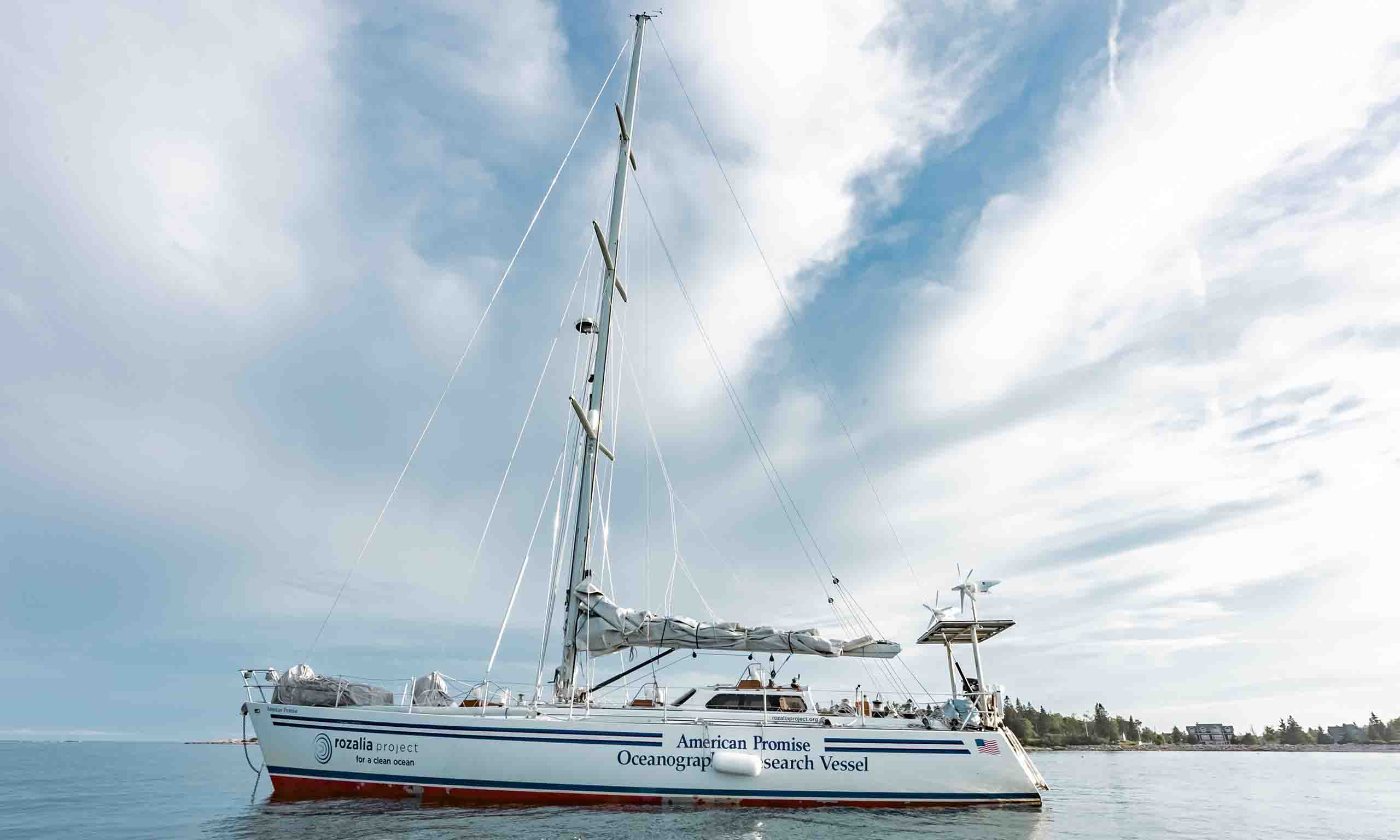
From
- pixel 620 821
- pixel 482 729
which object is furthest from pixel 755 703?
pixel 482 729

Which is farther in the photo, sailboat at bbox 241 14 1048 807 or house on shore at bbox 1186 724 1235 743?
house on shore at bbox 1186 724 1235 743

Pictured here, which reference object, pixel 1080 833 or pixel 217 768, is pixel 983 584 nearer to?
pixel 1080 833

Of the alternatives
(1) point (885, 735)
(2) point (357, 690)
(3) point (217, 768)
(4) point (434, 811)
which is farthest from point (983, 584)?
(3) point (217, 768)

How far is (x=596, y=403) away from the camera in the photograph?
1919 cm

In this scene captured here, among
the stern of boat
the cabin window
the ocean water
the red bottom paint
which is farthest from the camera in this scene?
the cabin window

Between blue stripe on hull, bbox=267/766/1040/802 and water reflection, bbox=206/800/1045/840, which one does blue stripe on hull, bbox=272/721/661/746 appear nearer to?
blue stripe on hull, bbox=267/766/1040/802

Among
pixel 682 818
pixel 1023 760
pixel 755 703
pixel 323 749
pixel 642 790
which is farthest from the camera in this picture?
pixel 755 703

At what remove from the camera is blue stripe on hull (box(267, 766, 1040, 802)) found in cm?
1430

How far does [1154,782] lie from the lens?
35.0 meters

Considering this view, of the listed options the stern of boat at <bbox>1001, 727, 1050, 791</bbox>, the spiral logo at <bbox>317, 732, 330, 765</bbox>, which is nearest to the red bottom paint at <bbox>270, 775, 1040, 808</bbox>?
the spiral logo at <bbox>317, 732, 330, 765</bbox>

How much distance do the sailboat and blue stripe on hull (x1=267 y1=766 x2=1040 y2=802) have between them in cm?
3

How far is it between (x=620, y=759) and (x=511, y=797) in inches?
97.1

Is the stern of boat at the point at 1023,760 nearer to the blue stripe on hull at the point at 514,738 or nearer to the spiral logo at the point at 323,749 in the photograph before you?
the blue stripe on hull at the point at 514,738

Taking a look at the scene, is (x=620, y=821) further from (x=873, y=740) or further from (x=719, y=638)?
(x=873, y=740)
